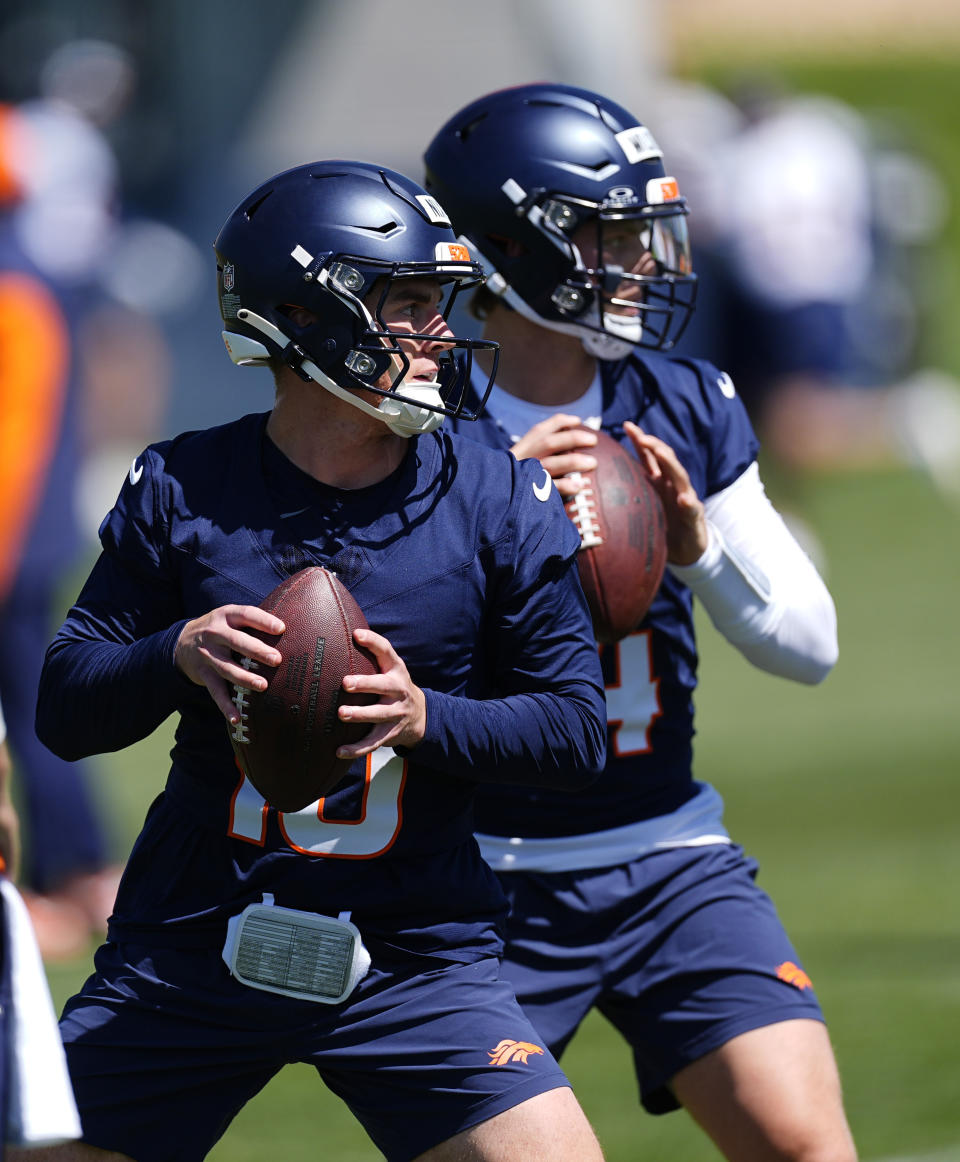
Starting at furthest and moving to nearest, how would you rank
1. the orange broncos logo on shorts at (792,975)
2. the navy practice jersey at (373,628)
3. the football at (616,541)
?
1. the orange broncos logo on shorts at (792,975)
2. the football at (616,541)
3. the navy practice jersey at (373,628)

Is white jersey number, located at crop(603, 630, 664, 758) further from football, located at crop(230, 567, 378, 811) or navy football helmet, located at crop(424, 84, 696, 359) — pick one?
football, located at crop(230, 567, 378, 811)

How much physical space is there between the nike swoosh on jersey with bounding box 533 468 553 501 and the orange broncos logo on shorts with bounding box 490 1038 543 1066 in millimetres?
868

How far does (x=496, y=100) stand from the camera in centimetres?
408

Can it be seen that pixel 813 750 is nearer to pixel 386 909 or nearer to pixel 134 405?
pixel 386 909

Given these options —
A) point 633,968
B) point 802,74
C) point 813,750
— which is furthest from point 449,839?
point 802,74

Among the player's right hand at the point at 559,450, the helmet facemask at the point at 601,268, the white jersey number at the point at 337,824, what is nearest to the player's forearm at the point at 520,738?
the white jersey number at the point at 337,824

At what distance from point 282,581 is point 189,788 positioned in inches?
15.6

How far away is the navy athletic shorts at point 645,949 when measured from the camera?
148 inches

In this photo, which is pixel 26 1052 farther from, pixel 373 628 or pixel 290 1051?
pixel 373 628

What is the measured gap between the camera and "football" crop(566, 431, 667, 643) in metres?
3.58

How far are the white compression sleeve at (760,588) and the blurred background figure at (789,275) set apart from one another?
10.1 metres

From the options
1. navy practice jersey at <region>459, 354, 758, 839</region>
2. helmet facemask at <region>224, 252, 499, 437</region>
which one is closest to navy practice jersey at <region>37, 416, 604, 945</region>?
helmet facemask at <region>224, 252, 499, 437</region>

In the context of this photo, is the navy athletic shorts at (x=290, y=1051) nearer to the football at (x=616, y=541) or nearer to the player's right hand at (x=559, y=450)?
the football at (x=616, y=541)

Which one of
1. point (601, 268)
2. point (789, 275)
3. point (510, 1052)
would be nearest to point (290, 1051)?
point (510, 1052)
